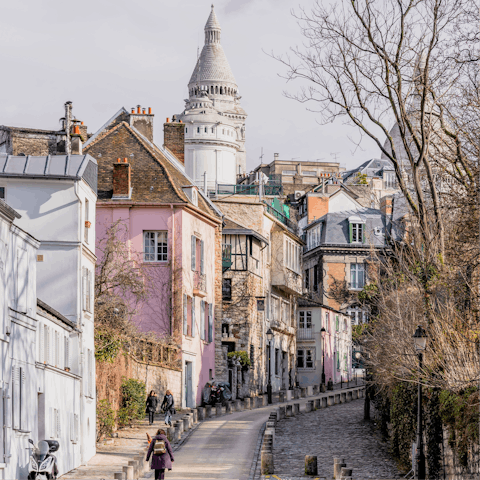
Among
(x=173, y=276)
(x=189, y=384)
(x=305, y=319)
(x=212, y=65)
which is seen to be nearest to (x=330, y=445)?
(x=189, y=384)

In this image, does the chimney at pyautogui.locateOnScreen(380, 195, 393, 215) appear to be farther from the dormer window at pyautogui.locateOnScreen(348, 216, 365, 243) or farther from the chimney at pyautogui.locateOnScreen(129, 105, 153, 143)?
Result: the chimney at pyautogui.locateOnScreen(129, 105, 153, 143)

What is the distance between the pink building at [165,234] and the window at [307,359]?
18500 mm

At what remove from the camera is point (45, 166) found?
25516 mm

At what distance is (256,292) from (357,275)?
80.7 ft

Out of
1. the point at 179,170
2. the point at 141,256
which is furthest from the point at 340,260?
the point at 141,256

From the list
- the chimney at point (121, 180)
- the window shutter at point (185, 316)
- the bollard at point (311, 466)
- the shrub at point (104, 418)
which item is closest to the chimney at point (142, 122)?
the chimney at point (121, 180)

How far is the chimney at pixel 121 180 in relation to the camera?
41031 millimetres

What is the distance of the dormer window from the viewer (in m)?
74.4

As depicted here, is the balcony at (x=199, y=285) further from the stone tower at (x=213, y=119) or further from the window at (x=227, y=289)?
the stone tower at (x=213, y=119)

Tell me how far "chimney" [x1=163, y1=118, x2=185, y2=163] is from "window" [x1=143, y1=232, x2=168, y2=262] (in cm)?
822

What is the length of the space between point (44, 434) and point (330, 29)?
12.1 metres

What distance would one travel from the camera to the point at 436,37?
23609mm

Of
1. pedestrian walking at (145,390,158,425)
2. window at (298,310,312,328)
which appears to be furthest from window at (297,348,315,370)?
pedestrian walking at (145,390,158,425)

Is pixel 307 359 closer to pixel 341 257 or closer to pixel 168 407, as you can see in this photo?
pixel 341 257
